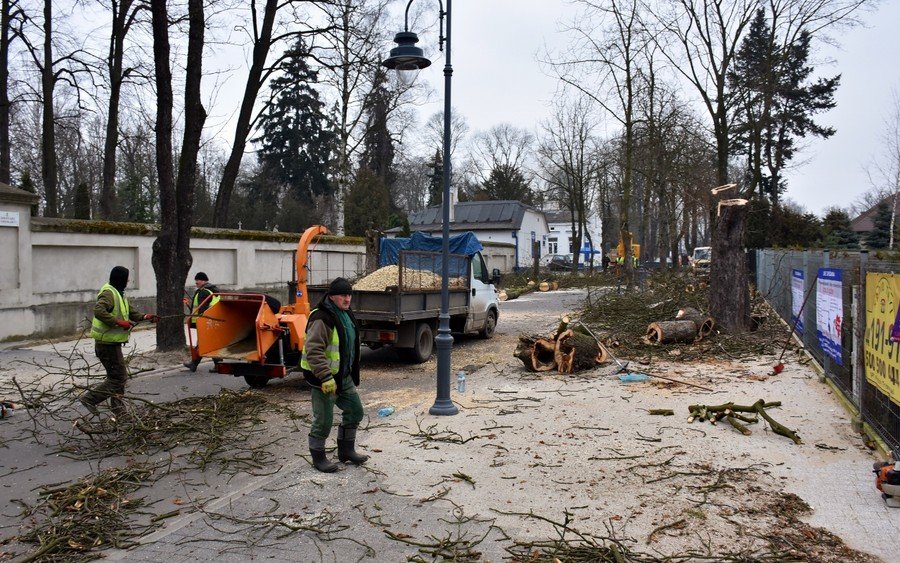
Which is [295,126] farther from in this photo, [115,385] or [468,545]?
[468,545]

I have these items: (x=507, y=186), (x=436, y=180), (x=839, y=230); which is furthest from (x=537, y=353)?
(x=436, y=180)

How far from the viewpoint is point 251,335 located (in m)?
10.2

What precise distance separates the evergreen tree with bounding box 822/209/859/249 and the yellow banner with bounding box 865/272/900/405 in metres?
21.5

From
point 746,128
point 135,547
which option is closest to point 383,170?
point 746,128

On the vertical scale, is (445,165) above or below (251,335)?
above

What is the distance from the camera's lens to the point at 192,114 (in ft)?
47.2

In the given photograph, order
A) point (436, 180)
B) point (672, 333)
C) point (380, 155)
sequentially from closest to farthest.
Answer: point (672, 333) < point (380, 155) < point (436, 180)

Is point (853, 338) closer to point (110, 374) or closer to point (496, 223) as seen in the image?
point (110, 374)

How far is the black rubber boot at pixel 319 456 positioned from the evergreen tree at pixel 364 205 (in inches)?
1483

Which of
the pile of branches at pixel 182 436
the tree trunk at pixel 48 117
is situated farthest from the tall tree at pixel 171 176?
the tree trunk at pixel 48 117

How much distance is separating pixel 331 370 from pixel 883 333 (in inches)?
194

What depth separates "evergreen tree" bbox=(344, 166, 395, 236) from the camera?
44.1m

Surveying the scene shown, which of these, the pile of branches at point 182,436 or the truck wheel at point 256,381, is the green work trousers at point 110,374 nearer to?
the pile of branches at point 182,436

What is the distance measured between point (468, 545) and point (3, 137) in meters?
22.9
